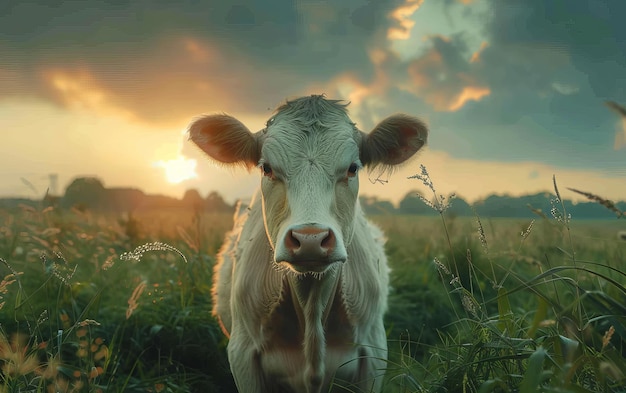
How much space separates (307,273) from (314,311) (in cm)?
28

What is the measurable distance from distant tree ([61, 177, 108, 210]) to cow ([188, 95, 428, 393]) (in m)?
4.66

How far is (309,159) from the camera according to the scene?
3.77 metres

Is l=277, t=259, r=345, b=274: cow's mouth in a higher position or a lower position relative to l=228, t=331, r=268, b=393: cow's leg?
higher

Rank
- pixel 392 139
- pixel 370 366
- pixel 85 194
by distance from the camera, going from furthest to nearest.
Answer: pixel 85 194, pixel 392 139, pixel 370 366

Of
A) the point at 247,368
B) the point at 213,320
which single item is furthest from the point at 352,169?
the point at 213,320

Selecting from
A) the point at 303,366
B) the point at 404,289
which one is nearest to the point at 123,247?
the point at 404,289

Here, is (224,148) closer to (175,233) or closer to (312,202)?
(312,202)

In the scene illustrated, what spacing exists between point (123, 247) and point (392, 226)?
18.1 ft

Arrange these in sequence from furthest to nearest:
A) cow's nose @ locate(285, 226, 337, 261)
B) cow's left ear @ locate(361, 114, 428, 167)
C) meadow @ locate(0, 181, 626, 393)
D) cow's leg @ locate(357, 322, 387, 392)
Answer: cow's left ear @ locate(361, 114, 428, 167)
cow's leg @ locate(357, 322, 387, 392)
cow's nose @ locate(285, 226, 337, 261)
meadow @ locate(0, 181, 626, 393)

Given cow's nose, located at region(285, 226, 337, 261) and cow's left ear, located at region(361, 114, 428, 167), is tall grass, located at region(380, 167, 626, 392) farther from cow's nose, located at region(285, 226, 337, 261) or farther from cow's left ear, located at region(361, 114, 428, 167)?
cow's left ear, located at region(361, 114, 428, 167)

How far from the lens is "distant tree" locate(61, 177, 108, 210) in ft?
28.2

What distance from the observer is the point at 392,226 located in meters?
11.8

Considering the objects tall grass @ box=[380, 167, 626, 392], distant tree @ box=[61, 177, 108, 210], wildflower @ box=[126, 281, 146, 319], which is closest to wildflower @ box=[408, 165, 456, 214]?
tall grass @ box=[380, 167, 626, 392]

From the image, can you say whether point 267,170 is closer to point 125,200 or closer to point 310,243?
point 310,243
